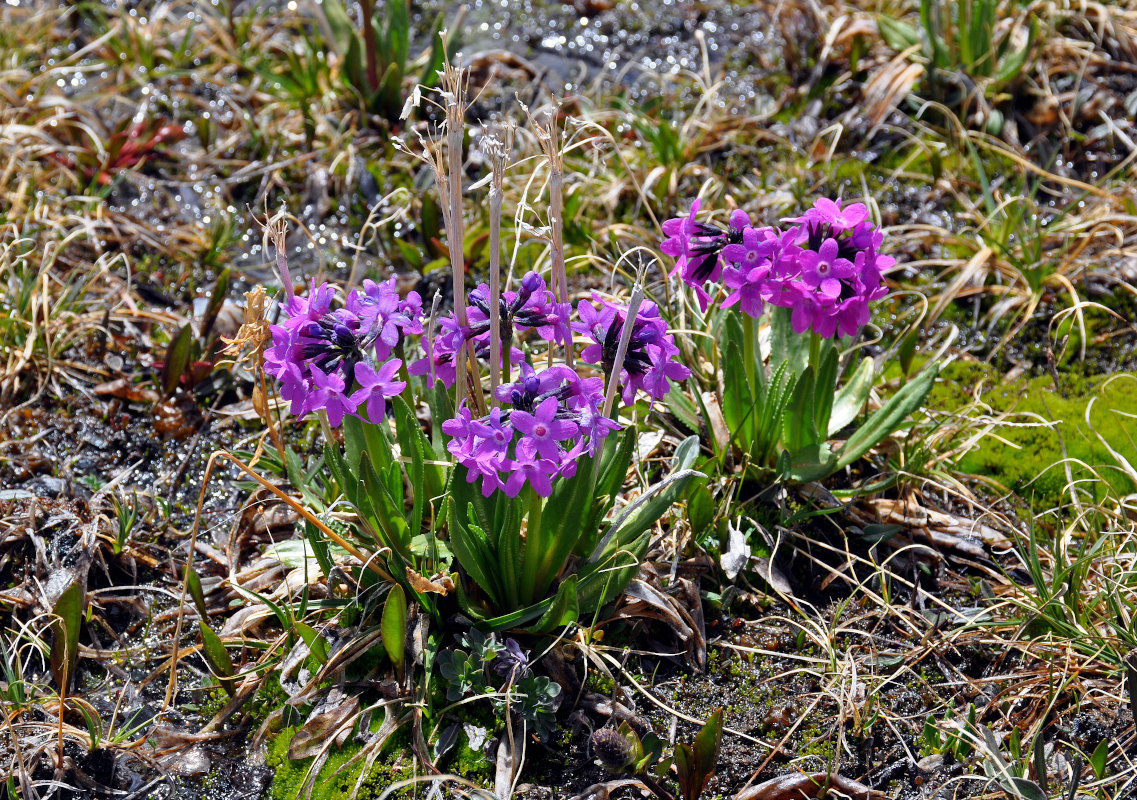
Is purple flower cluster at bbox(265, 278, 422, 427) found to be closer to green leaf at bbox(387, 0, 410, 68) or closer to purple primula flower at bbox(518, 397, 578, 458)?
purple primula flower at bbox(518, 397, 578, 458)

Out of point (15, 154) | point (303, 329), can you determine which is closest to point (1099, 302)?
point (303, 329)

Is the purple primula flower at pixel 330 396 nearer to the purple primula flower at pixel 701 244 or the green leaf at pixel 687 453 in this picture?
the purple primula flower at pixel 701 244

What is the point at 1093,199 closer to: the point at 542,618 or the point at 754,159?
the point at 754,159

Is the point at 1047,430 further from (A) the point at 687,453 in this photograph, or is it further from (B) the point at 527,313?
(B) the point at 527,313

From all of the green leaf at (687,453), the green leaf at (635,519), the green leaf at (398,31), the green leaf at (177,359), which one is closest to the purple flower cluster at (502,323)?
the green leaf at (635,519)

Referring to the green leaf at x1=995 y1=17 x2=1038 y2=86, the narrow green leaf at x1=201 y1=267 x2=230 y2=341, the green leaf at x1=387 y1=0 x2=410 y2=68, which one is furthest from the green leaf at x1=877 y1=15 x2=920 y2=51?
the narrow green leaf at x1=201 y1=267 x2=230 y2=341

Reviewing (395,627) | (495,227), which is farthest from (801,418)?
(395,627)
